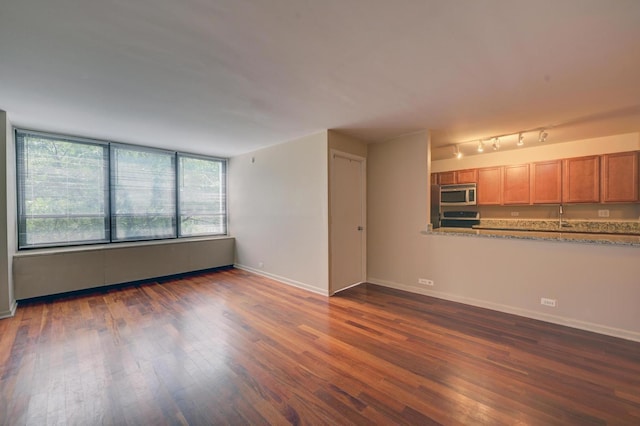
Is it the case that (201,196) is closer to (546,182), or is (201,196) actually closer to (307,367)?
(307,367)

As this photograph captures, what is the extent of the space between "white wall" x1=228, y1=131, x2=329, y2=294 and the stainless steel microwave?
3.42 m

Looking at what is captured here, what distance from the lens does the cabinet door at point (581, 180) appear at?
437cm

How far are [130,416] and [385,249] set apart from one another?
3.80 metres

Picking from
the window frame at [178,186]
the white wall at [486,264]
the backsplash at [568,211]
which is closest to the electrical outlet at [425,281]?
the white wall at [486,264]

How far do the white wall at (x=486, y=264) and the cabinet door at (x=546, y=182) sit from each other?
231 cm

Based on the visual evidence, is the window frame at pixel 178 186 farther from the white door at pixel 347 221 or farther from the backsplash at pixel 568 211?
the backsplash at pixel 568 211

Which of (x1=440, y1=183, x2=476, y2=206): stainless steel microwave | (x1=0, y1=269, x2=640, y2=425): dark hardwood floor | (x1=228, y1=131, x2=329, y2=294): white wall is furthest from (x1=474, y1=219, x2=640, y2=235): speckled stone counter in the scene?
(x1=228, y1=131, x2=329, y2=294): white wall

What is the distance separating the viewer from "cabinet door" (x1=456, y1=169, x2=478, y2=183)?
5.69 meters

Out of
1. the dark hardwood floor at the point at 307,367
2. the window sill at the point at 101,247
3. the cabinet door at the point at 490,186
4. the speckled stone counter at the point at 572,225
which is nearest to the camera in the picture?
the dark hardwood floor at the point at 307,367

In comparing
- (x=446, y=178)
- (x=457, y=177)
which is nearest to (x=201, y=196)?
(x=446, y=178)

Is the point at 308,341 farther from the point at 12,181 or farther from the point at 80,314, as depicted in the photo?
the point at 12,181

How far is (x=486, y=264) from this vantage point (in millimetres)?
3580

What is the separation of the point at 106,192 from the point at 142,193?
21.3 inches

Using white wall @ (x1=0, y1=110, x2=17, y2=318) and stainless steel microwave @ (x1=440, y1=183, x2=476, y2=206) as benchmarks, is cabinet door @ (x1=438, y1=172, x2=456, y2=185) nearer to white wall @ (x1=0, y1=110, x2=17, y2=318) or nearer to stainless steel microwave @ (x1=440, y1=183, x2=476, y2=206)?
stainless steel microwave @ (x1=440, y1=183, x2=476, y2=206)
